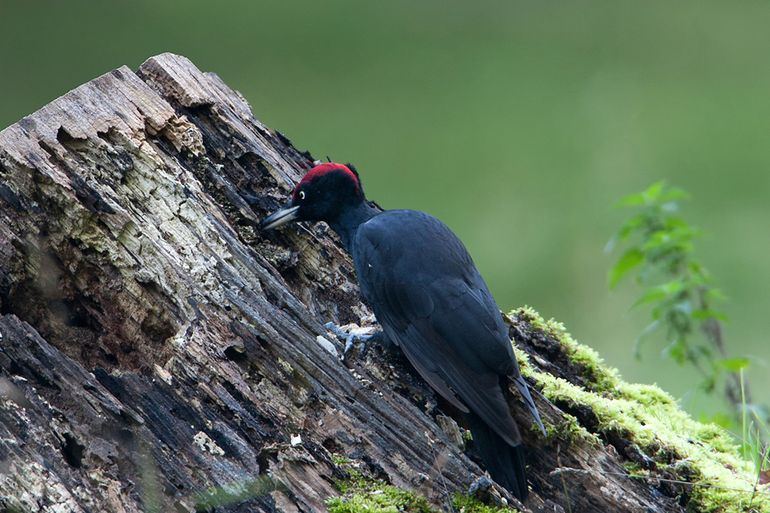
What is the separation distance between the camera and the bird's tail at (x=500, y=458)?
8.48ft

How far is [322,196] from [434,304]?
0.53 meters

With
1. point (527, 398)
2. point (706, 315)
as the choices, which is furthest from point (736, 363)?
point (527, 398)

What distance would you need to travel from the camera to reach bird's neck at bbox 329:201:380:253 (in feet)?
10.3

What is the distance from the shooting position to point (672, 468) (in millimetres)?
2727

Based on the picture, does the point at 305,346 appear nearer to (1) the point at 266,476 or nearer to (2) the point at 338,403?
(2) the point at 338,403

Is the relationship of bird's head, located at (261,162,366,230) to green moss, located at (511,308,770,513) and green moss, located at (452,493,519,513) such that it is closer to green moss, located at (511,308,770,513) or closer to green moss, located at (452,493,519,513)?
green moss, located at (511,308,770,513)

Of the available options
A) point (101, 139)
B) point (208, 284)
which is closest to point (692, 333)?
point (208, 284)

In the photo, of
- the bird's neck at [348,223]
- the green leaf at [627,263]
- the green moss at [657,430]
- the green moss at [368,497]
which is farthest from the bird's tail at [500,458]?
the green leaf at [627,263]

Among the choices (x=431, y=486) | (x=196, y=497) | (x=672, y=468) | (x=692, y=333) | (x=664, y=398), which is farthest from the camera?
(x=692, y=333)

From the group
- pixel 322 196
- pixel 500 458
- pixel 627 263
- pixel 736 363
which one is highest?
pixel 627 263

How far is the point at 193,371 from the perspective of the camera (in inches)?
95.8

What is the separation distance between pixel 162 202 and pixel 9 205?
0.39m

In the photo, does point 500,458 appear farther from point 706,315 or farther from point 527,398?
point 706,315

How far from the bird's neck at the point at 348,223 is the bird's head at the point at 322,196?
16mm
